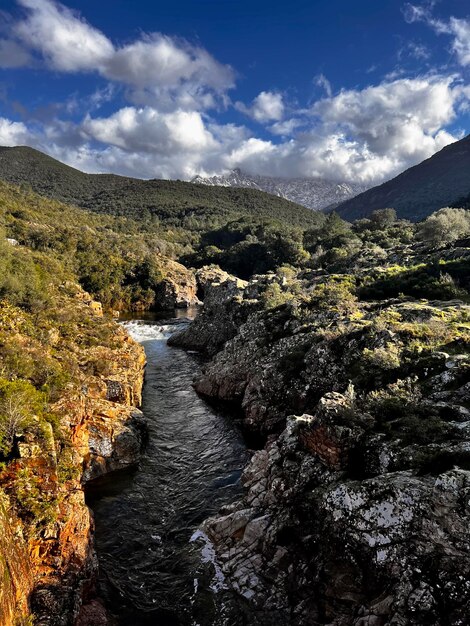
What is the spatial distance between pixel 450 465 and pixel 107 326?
3055 cm

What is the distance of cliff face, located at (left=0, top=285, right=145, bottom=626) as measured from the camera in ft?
35.1

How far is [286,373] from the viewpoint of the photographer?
2472 centimetres

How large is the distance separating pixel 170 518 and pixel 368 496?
9800mm

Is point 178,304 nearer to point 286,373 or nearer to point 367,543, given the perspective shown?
point 286,373

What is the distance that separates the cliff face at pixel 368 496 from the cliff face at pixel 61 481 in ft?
16.9

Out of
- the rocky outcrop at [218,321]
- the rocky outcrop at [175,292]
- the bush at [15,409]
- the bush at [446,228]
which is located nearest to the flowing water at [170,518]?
the bush at [15,409]

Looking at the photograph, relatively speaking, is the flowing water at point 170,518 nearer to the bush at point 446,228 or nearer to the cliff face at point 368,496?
the cliff face at point 368,496

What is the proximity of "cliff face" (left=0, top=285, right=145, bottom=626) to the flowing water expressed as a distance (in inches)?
48.4

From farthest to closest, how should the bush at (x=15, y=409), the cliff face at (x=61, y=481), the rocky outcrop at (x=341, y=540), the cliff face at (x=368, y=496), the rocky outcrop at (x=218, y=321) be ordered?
the rocky outcrop at (x=218, y=321) < the bush at (x=15, y=409) < the cliff face at (x=61, y=481) < the cliff face at (x=368, y=496) < the rocky outcrop at (x=341, y=540)

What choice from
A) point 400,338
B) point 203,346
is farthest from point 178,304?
point 400,338

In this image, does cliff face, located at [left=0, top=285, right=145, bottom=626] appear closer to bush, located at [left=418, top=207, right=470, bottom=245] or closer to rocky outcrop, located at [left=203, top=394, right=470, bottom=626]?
rocky outcrop, located at [left=203, top=394, right=470, bottom=626]

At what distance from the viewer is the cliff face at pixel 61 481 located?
421 inches

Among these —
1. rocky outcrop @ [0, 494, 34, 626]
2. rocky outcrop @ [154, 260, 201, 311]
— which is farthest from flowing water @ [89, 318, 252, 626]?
rocky outcrop @ [154, 260, 201, 311]

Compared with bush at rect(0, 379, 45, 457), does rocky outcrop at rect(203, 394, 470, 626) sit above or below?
below
